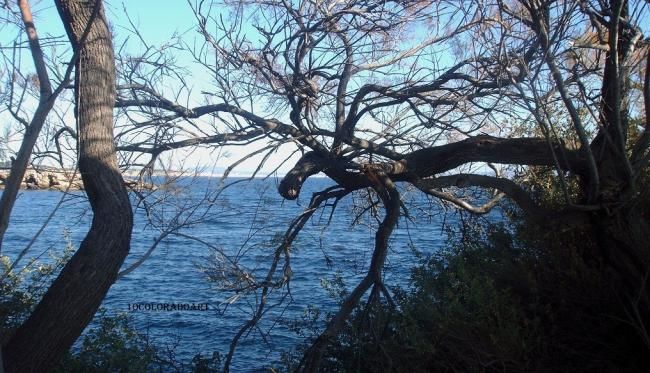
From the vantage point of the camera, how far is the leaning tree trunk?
4.28 m

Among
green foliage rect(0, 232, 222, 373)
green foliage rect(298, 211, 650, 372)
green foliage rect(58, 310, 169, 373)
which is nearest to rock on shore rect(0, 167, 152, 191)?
green foliage rect(0, 232, 222, 373)

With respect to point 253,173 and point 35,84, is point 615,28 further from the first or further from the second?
point 35,84

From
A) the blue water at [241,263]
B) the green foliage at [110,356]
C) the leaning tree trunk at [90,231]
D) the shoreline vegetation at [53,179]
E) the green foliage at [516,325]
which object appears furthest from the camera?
the blue water at [241,263]

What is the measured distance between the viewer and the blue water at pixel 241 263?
700 cm

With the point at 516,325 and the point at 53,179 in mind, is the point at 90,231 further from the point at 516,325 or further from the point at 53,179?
the point at 516,325

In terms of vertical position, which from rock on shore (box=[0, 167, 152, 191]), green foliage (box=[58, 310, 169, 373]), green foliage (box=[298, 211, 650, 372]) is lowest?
green foliage (box=[58, 310, 169, 373])

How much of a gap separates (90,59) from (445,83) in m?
4.19

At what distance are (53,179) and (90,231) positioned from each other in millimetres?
1549

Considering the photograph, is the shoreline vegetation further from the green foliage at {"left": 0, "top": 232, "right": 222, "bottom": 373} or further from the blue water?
the green foliage at {"left": 0, "top": 232, "right": 222, "bottom": 373}

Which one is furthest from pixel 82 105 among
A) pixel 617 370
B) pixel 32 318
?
pixel 617 370

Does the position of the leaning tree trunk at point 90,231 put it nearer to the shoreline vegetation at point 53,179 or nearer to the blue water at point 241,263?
the shoreline vegetation at point 53,179

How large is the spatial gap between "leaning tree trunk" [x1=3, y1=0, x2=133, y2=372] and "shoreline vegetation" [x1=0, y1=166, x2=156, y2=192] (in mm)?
295

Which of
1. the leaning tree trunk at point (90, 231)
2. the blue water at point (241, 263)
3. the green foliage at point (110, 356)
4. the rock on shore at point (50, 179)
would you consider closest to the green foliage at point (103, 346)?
the green foliage at point (110, 356)

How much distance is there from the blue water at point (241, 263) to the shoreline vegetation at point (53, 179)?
401 millimetres
